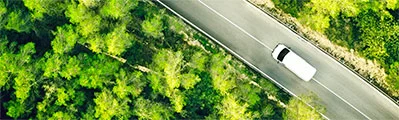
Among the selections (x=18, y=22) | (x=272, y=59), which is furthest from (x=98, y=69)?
(x=272, y=59)

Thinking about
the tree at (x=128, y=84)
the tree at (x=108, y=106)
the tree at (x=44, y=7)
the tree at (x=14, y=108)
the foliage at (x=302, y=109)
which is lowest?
the tree at (x=14, y=108)

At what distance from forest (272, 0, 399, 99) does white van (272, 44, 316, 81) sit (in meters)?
3.08

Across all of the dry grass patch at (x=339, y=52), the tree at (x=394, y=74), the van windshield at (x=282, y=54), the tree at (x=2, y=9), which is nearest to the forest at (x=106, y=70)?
the tree at (x=2, y=9)

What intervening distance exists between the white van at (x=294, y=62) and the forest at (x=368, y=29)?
10.1 ft

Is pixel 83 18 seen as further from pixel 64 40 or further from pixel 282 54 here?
pixel 282 54

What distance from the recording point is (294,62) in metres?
42.2

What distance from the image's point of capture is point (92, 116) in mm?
37938

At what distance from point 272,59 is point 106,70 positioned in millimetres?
14733

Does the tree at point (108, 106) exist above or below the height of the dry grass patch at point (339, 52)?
below

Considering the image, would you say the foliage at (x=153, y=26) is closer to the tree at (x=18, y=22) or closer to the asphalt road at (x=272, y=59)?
the asphalt road at (x=272, y=59)

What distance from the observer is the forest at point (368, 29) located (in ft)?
140

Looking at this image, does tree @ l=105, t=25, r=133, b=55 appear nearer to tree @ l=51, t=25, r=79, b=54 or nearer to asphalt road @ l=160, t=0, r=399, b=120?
tree @ l=51, t=25, r=79, b=54

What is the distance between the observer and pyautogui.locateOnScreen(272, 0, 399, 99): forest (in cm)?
4275

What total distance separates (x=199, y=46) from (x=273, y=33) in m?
6.70
